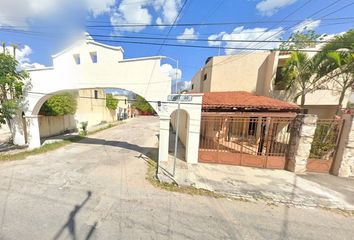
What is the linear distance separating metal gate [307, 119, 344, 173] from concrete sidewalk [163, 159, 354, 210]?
0.42 meters

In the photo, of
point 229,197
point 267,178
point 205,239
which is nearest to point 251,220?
point 229,197

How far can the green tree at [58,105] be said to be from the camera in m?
12.7

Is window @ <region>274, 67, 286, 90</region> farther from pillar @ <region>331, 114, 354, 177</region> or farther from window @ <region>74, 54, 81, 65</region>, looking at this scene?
window @ <region>74, 54, 81, 65</region>

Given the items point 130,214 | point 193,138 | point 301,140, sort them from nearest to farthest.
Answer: point 130,214 < point 301,140 < point 193,138

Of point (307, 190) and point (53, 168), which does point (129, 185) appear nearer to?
point (53, 168)

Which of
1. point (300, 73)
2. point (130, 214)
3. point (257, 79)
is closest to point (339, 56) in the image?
point (300, 73)

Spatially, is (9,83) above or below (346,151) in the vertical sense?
above

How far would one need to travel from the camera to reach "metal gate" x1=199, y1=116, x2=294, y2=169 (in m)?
7.33

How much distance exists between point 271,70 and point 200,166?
8.55 m

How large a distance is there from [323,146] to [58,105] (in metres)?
17.8

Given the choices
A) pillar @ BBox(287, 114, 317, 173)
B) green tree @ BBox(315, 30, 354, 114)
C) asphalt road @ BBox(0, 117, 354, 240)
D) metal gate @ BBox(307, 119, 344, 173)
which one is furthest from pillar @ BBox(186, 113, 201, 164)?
green tree @ BBox(315, 30, 354, 114)

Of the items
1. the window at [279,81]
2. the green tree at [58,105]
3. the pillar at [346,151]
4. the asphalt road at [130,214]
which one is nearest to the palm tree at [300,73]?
the window at [279,81]

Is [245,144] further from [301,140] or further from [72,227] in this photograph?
[72,227]

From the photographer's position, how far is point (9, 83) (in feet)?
26.5
